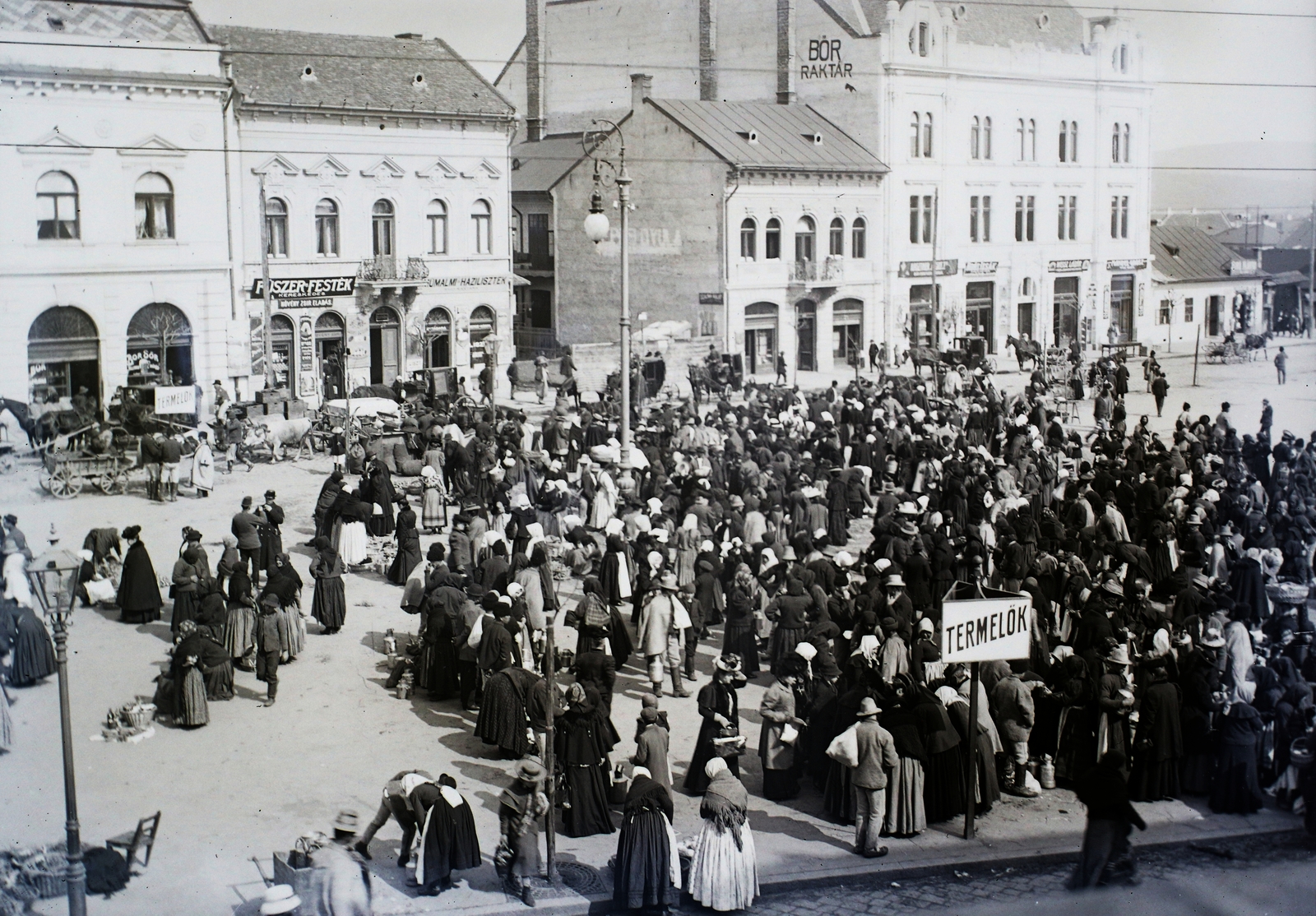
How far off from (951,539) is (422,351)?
2115cm

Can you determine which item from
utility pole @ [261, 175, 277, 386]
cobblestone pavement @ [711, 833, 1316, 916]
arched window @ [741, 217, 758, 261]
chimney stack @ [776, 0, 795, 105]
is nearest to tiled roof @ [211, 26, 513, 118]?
utility pole @ [261, 175, 277, 386]

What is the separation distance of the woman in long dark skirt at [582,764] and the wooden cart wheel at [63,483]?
551 inches

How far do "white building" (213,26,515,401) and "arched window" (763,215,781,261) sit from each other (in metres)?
9.63

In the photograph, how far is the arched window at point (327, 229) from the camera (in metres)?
36.3

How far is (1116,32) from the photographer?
43062 mm

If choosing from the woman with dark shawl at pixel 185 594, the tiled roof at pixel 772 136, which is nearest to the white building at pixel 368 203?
the tiled roof at pixel 772 136

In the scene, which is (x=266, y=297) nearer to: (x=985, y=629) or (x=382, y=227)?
(x=382, y=227)

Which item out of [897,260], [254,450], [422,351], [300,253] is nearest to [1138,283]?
[897,260]

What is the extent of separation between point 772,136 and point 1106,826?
36.9m

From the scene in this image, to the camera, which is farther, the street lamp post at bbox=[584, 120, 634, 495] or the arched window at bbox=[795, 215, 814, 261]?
the arched window at bbox=[795, 215, 814, 261]

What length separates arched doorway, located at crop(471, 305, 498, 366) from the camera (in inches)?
1581

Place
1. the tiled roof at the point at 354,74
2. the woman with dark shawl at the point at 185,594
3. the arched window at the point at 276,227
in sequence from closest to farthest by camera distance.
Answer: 1. the woman with dark shawl at the point at 185,594
2. the tiled roof at the point at 354,74
3. the arched window at the point at 276,227

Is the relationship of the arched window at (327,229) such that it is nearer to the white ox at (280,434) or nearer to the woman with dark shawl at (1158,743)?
the white ox at (280,434)

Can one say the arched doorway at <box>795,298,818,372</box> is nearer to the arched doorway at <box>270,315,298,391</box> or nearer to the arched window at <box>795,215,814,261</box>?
the arched window at <box>795,215,814,261</box>
